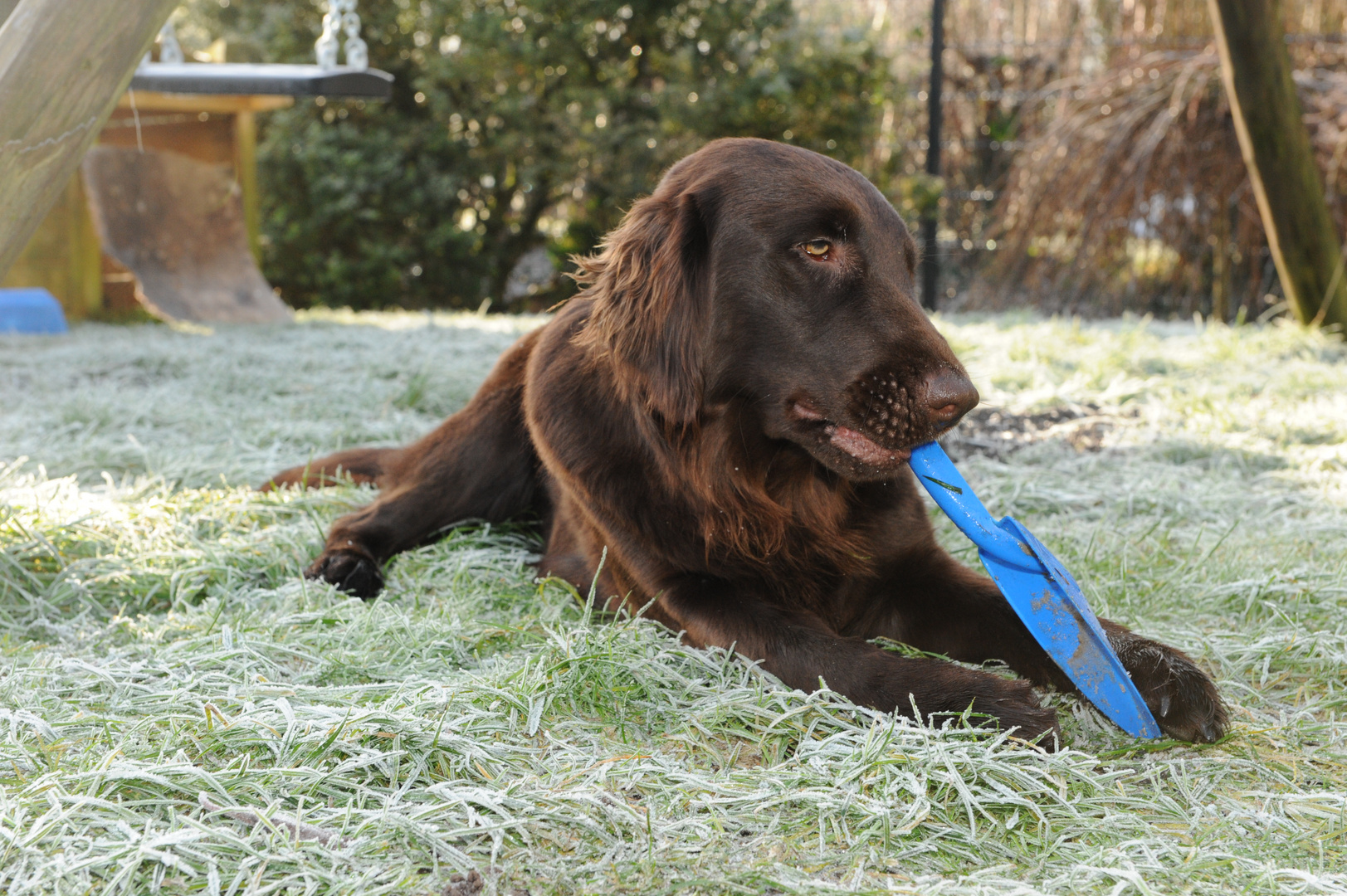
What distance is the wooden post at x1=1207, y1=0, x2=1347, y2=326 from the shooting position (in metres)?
4.74

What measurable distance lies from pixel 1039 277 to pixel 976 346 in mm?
3195

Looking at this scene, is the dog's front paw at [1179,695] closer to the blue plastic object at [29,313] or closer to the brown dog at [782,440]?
the brown dog at [782,440]

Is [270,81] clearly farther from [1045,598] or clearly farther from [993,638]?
[1045,598]

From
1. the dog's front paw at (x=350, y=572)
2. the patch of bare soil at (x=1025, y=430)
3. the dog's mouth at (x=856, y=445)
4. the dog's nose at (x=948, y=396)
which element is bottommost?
the patch of bare soil at (x=1025, y=430)

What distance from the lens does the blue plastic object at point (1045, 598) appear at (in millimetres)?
1635

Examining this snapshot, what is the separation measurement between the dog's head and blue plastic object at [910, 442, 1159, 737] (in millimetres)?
111

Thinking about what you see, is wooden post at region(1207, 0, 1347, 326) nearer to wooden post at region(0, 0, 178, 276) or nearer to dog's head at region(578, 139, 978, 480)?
dog's head at region(578, 139, 978, 480)

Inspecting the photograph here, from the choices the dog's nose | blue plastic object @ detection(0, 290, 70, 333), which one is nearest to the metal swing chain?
blue plastic object @ detection(0, 290, 70, 333)

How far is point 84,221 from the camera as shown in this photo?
6.92 metres

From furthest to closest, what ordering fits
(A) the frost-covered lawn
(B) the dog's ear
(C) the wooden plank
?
(C) the wooden plank < (B) the dog's ear < (A) the frost-covered lawn

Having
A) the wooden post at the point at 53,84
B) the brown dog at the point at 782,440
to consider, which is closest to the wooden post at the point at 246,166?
the wooden post at the point at 53,84

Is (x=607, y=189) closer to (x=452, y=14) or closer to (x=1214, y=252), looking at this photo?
(x=452, y=14)

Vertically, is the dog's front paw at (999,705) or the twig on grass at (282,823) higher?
the twig on grass at (282,823)

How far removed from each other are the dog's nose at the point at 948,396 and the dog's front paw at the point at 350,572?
4.30 ft
